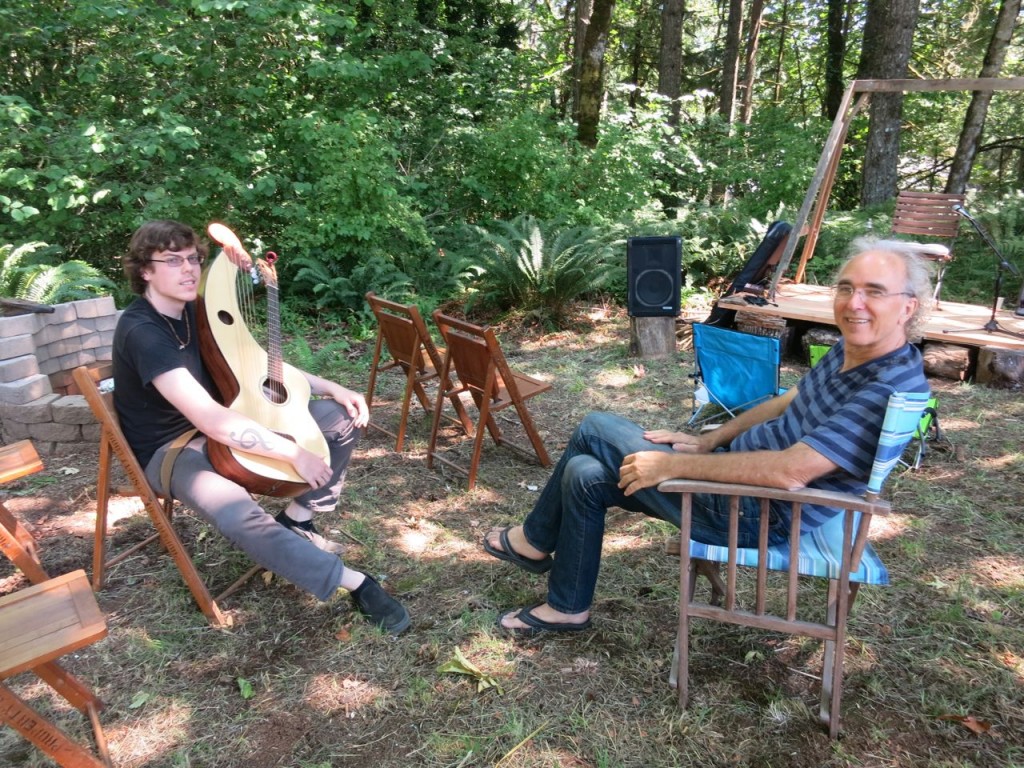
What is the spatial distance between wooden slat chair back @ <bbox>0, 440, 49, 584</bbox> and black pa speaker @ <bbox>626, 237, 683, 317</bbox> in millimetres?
4574

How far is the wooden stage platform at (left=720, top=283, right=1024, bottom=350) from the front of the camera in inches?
205

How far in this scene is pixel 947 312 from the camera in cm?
630

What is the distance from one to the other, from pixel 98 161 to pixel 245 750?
4.98 meters

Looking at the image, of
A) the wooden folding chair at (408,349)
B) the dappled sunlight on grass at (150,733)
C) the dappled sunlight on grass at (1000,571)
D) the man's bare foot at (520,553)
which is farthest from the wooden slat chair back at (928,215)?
the dappled sunlight on grass at (150,733)

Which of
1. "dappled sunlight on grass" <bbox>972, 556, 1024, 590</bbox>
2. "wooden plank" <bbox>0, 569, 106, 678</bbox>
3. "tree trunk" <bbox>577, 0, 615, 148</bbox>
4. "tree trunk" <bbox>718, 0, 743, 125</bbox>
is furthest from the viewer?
"tree trunk" <bbox>718, 0, 743, 125</bbox>

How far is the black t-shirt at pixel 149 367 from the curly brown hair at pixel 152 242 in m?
0.13

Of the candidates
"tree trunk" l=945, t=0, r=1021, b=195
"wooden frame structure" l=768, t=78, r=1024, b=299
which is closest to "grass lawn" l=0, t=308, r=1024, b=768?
"wooden frame structure" l=768, t=78, r=1024, b=299

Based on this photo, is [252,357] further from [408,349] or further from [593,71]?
[593,71]

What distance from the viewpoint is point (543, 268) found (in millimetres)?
6906

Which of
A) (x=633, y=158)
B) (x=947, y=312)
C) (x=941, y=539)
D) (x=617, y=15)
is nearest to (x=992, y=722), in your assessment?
(x=941, y=539)

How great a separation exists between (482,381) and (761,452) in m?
1.87

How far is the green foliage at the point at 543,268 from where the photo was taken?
6828mm

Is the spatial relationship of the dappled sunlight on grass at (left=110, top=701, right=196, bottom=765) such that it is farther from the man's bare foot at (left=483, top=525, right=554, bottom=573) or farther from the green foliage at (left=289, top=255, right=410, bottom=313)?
the green foliage at (left=289, top=255, right=410, bottom=313)

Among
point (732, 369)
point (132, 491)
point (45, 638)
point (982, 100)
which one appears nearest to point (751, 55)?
point (982, 100)
